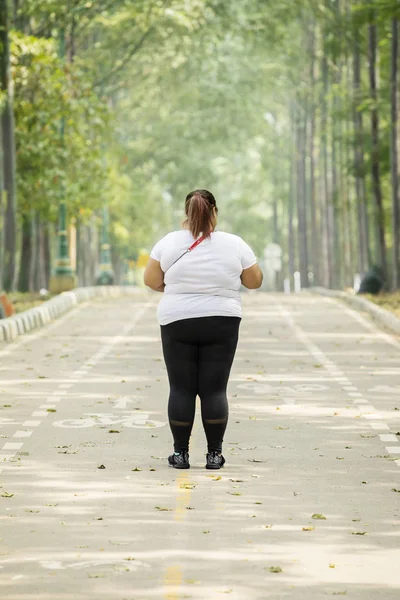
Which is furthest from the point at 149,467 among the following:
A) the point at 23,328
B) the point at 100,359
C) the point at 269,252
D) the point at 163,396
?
the point at 269,252

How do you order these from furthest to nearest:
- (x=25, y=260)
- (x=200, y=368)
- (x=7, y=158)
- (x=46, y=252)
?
(x=46, y=252)
(x=25, y=260)
(x=7, y=158)
(x=200, y=368)

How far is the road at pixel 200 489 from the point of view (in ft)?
25.7

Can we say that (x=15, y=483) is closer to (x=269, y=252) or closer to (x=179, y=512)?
(x=179, y=512)

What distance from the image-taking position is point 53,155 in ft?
145

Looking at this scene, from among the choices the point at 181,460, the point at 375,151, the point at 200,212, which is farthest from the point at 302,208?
the point at 200,212

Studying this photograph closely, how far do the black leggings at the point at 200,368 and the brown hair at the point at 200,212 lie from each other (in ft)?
1.93

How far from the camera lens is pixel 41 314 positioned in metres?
32.7

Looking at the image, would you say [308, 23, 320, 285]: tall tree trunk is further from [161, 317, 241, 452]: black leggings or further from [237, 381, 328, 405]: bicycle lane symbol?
[161, 317, 241, 452]: black leggings

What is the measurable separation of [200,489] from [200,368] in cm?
118

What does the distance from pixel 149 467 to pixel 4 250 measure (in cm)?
2499

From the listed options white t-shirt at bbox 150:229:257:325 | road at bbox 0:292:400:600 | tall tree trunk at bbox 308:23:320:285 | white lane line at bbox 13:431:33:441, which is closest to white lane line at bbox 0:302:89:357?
road at bbox 0:292:400:600

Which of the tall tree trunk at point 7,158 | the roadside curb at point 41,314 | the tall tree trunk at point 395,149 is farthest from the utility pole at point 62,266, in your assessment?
the tall tree trunk at point 395,149

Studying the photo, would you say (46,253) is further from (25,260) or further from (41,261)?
(25,260)

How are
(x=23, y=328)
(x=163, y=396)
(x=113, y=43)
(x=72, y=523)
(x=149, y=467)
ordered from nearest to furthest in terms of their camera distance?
1. (x=72, y=523)
2. (x=149, y=467)
3. (x=163, y=396)
4. (x=23, y=328)
5. (x=113, y=43)
